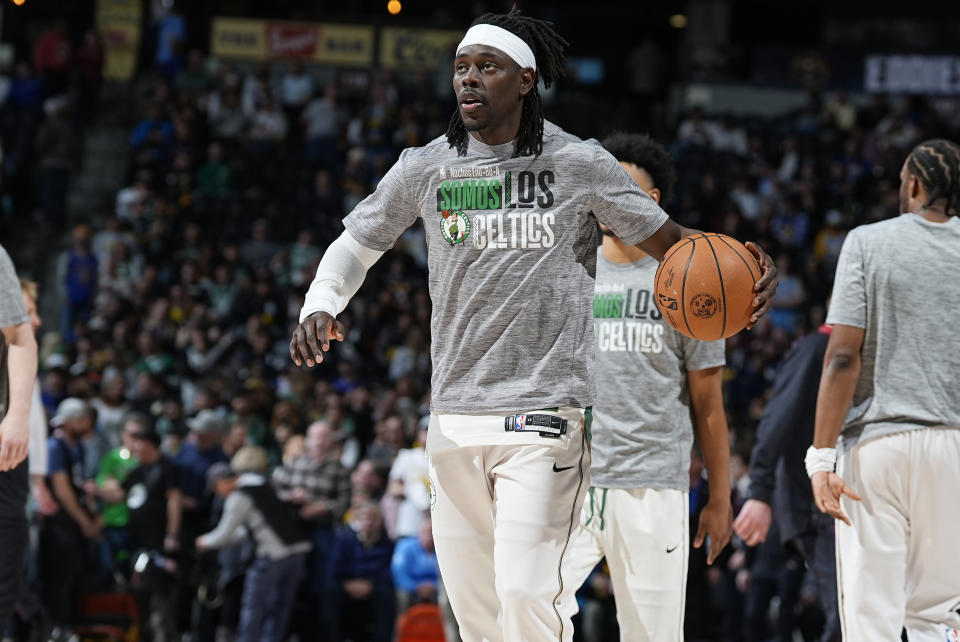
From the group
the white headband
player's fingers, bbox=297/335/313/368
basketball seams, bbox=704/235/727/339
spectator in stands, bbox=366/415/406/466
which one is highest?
the white headband

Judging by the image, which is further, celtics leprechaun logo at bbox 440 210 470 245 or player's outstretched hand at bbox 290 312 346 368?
celtics leprechaun logo at bbox 440 210 470 245

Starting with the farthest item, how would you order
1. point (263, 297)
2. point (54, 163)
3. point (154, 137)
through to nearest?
point (154, 137)
point (54, 163)
point (263, 297)

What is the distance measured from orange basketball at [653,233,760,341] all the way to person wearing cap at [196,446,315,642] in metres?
6.05

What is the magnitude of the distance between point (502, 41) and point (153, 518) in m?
6.91

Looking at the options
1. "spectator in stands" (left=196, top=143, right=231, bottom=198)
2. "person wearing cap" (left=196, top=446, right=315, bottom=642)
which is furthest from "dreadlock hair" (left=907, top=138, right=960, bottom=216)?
"spectator in stands" (left=196, top=143, right=231, bottom=198)

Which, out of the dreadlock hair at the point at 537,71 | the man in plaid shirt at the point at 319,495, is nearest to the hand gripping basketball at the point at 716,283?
the dreadlock hair at the point at 537,71

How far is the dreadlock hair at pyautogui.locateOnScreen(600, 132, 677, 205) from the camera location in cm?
499

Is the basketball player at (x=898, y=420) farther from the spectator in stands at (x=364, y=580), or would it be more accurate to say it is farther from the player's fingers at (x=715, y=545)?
Answer: the spectator in stands at (x=364, y=580)

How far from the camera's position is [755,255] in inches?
151

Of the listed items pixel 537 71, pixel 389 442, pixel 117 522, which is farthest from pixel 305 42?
pixel 537 71

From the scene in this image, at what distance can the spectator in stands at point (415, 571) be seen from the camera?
9.55 metres

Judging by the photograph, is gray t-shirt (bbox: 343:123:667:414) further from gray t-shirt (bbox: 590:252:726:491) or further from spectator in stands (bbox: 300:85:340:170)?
spectator in stands (bbox: 300:85:340:170)

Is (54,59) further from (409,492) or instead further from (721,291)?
(721,291)

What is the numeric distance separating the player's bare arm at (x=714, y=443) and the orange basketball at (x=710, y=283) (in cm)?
94
